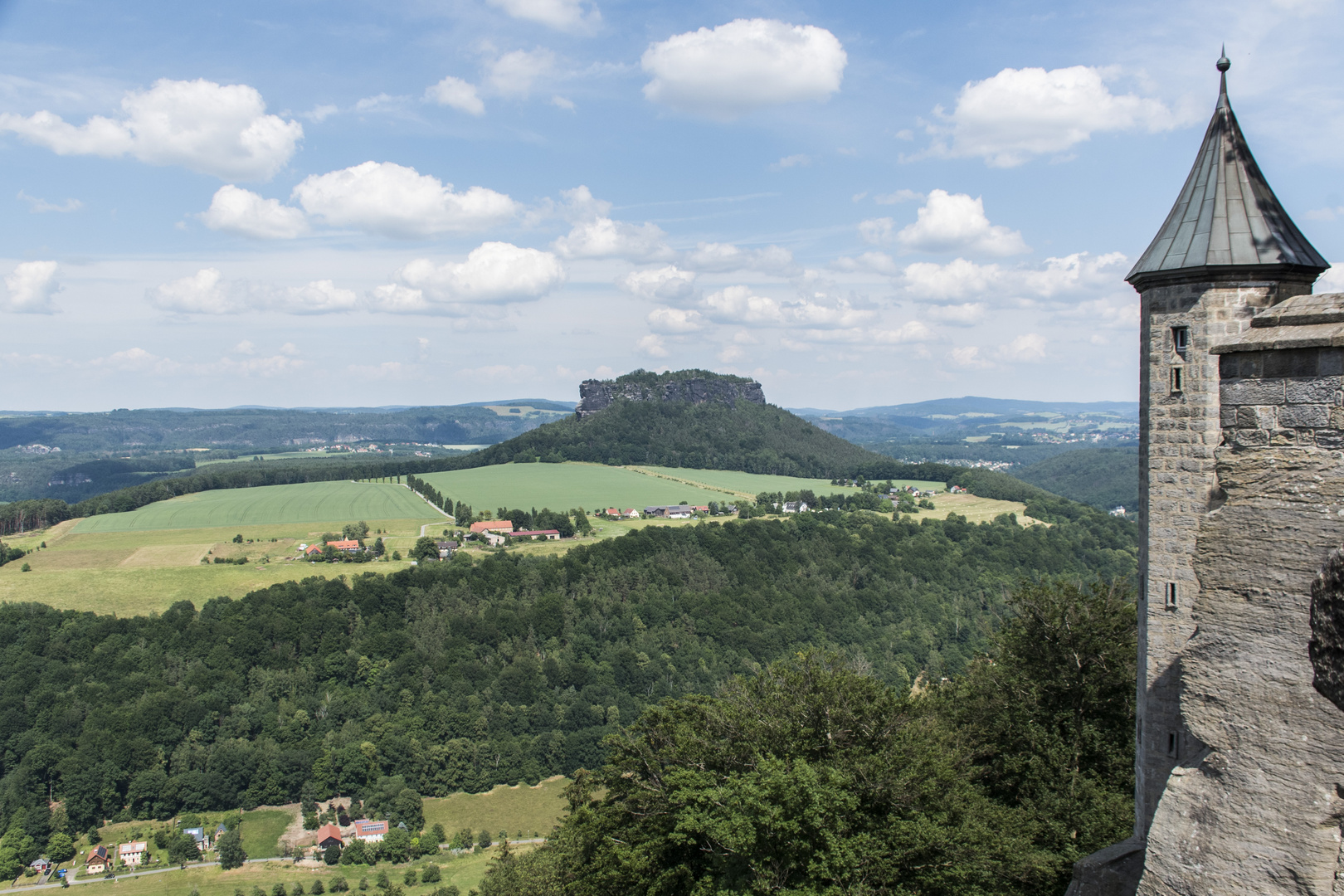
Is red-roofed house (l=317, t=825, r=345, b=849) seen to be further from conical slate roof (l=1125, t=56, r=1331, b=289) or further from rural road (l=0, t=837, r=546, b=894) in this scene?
conical slate roof (l=1125, t=56, r=1331, b=289)

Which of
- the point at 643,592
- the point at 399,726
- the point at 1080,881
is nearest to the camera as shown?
the point at 1080,881

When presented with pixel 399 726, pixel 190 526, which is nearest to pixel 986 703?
pixel 399 726

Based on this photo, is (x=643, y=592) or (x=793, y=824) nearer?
(x=793, y=824)

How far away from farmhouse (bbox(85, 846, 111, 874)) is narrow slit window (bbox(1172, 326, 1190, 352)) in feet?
244

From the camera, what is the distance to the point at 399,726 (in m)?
78.8

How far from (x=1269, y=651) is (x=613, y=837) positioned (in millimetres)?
19732

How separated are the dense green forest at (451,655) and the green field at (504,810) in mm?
1403

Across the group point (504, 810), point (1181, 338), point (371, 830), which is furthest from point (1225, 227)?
point (504, 810)

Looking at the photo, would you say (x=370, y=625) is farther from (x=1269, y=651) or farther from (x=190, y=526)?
(x=1269, y=651)

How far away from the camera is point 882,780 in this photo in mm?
19250

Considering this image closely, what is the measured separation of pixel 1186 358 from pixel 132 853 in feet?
243

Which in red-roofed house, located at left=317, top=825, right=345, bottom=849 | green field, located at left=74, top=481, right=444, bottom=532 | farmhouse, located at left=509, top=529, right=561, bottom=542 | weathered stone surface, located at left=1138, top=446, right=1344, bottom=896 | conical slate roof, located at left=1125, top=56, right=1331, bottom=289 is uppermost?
conical slate roof, located at left=1125, top=56, right=1331, bottom=289

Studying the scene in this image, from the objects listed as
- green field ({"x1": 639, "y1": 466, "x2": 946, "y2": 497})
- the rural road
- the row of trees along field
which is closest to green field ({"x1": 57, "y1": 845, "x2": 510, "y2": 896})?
the rural road

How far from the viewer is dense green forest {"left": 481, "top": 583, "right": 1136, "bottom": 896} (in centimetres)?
1841
